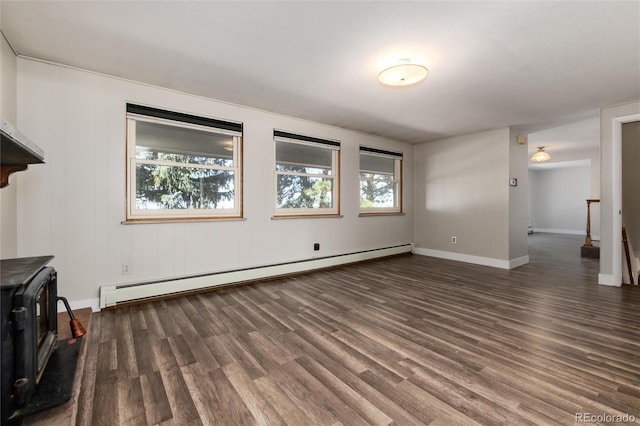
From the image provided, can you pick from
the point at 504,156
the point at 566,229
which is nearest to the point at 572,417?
the point at 504,156

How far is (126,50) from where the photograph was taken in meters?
2.51

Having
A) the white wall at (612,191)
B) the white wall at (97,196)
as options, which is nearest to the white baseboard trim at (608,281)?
the white wall at (612,191)

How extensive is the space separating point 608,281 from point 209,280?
535 cm

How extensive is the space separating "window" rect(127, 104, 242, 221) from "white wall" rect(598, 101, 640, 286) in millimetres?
5041

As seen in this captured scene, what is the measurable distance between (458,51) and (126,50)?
9.68 ft

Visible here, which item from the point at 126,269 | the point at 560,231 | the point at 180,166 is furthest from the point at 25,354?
the point at 560,231

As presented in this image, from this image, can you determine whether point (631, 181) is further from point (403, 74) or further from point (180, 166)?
point (180, 166)

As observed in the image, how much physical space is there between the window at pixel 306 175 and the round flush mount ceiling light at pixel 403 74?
2.07 m

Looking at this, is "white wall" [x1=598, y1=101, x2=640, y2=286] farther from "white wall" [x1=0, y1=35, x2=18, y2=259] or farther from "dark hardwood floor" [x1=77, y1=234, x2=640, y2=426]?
"white wall" [x1=0, y1=35, x2=18, y2=259]

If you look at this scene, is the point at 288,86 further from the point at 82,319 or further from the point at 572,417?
the point at 572,417

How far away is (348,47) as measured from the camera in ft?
7.97

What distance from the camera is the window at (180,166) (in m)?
3.21

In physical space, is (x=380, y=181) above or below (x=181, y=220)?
above

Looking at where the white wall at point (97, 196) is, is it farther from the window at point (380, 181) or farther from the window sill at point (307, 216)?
the window at point (380, 181)
